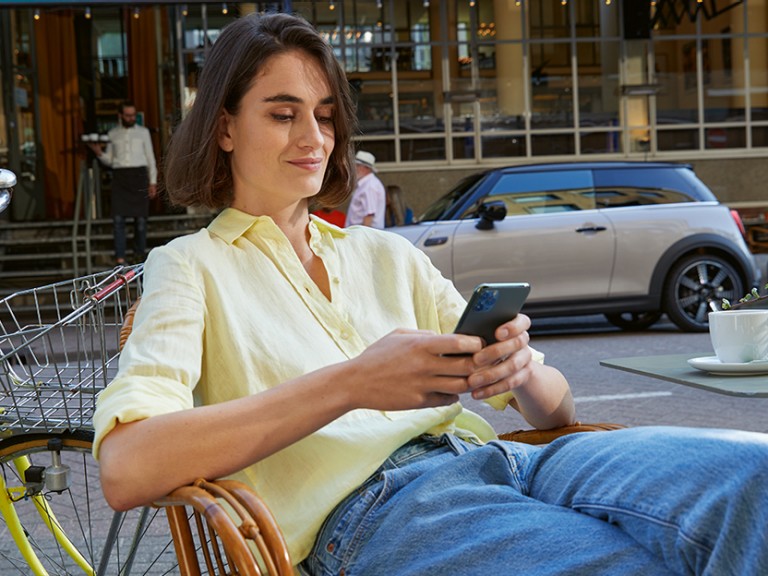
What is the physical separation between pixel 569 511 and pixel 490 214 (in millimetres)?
8708

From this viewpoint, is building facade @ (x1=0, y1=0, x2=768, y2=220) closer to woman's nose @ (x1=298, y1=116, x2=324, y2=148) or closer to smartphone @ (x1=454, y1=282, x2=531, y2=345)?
woman's nose @ (x1=298, y1=116, x2=324, y2=148)

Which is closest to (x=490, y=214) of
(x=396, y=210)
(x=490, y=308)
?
(x=396, y=210)

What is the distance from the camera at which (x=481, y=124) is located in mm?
18906

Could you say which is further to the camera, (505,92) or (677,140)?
(677,140)

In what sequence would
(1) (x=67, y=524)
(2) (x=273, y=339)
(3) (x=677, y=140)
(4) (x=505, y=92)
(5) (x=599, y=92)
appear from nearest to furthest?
1. (2) (x=273, y=339)
2. (1) (x=67, y=524)
3. (4) (x=505, y=92)
4. (5) (x=599, y=92)
5. (3) (x=677, y=140)

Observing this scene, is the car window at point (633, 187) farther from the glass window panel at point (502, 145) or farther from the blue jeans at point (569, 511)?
the blue jeans at point (569, 511)

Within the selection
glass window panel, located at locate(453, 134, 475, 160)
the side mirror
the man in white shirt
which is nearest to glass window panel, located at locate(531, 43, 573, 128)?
glass window panel, located at locate(453, 134, 475, 160)

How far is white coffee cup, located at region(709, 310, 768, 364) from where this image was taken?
236 cm

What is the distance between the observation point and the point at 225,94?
232 centimetres

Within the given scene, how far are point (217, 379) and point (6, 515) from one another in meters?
1.29

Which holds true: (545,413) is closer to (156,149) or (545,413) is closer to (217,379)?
(217,379)

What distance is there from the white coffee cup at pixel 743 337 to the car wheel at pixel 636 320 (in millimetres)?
8994

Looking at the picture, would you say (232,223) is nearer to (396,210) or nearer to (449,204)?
(449,204)

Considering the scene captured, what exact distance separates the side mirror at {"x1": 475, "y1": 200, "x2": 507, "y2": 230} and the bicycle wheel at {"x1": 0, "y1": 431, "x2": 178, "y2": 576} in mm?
5546
